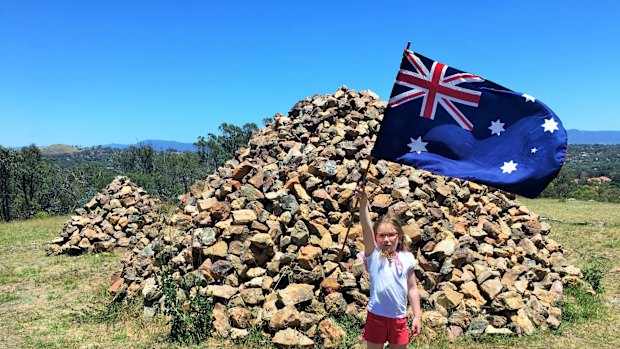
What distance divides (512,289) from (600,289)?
293 cm

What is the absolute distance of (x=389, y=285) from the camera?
11.9ft

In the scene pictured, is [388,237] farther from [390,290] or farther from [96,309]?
[96,309]

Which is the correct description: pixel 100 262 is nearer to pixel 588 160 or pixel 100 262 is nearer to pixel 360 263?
pixel 360 263

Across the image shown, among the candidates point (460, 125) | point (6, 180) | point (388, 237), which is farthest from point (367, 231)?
point (6, 180)

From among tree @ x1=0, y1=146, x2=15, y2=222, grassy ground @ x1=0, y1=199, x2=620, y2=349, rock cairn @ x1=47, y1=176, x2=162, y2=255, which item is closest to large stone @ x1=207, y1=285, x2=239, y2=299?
grassy ground @ x1=0, y1=199, x2=620, y2=349

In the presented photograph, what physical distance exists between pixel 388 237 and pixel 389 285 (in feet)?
1.34

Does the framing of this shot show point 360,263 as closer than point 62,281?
Yes

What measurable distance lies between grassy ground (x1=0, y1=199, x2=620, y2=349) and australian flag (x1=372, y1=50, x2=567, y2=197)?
2.64 m

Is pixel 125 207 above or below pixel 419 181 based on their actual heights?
below

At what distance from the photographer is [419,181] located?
7.52m

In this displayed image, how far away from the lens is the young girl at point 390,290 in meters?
3.61

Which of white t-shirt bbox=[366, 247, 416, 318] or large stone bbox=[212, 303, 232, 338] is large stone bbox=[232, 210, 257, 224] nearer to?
large stone bbox=[212, 303, 232, 338]

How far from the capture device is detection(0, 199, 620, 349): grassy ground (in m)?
5.96

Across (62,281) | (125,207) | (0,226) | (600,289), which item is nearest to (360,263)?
(600,289)
